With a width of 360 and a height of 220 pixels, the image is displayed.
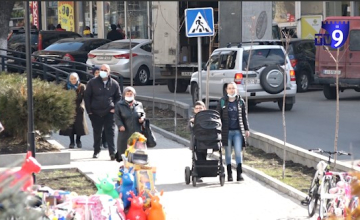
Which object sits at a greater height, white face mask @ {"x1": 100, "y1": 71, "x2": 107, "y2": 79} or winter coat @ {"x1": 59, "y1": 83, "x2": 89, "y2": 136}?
white face mask @ {"x1": 100, "y1": 71, "x2": 107, "y2": 79}

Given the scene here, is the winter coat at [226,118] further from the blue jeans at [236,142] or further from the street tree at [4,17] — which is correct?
the street tree at [4,17]

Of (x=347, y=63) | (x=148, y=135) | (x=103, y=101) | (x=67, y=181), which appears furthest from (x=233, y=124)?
(x=347, y=63)

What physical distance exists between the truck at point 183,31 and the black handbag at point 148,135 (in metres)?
12.7

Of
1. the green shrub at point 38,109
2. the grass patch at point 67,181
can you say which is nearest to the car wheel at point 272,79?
the green shrub at point 38,109

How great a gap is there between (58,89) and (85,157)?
4.34 ft

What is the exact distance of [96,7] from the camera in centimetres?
4322

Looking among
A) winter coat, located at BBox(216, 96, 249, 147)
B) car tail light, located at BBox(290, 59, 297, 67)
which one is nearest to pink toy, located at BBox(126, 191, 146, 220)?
winter coat, located at BBox(216, 96, 249, 147)

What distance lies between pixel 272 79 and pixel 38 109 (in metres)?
7.86

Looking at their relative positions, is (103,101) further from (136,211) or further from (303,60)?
(303,60)

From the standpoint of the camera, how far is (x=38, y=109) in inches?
531

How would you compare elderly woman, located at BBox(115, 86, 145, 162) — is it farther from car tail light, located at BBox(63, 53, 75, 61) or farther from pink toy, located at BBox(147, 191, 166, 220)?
car tail light, located at BBox(63, 53, 75, 61)

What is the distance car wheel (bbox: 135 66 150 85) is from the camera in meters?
28.6

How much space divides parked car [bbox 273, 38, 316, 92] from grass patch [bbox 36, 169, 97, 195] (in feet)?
45.1

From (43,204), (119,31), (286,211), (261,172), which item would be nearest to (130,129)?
(261,172)
